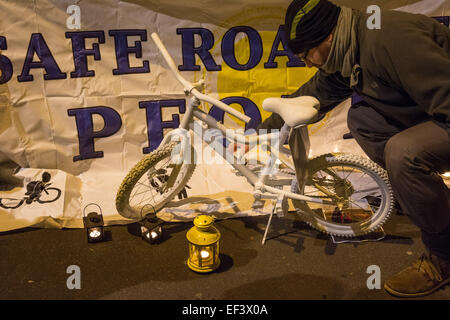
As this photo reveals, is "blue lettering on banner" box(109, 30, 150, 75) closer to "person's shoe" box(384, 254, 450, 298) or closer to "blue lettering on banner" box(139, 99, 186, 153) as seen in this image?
"blue lettering on banner" box(139, 99, 186, 153)

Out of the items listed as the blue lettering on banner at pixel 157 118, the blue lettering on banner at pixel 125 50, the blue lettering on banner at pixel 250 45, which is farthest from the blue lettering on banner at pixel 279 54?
the blue lettering on banner at pixel 125 50

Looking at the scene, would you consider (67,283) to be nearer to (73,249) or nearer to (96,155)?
(73,249)

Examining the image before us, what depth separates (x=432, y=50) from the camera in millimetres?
2080

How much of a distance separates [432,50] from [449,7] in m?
2.03

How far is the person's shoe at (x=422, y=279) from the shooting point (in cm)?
250

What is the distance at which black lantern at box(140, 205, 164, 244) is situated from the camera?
296 centimetres

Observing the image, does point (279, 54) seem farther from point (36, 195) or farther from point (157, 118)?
point (36, 195)

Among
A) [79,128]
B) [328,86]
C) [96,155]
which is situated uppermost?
[328,86]

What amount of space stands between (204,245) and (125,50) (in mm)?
1875

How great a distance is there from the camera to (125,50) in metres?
3.58

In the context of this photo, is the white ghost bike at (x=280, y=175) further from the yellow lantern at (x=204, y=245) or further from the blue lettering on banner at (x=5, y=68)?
the blue lettering on banner at (x=5, y=68)

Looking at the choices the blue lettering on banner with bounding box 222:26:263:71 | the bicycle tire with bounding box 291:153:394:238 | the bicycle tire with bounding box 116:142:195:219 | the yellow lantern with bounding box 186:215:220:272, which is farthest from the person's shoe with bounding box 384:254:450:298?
the blue lettering on banner with bounding box 222:26:263:71

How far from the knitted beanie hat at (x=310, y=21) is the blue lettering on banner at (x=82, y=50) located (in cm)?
184
